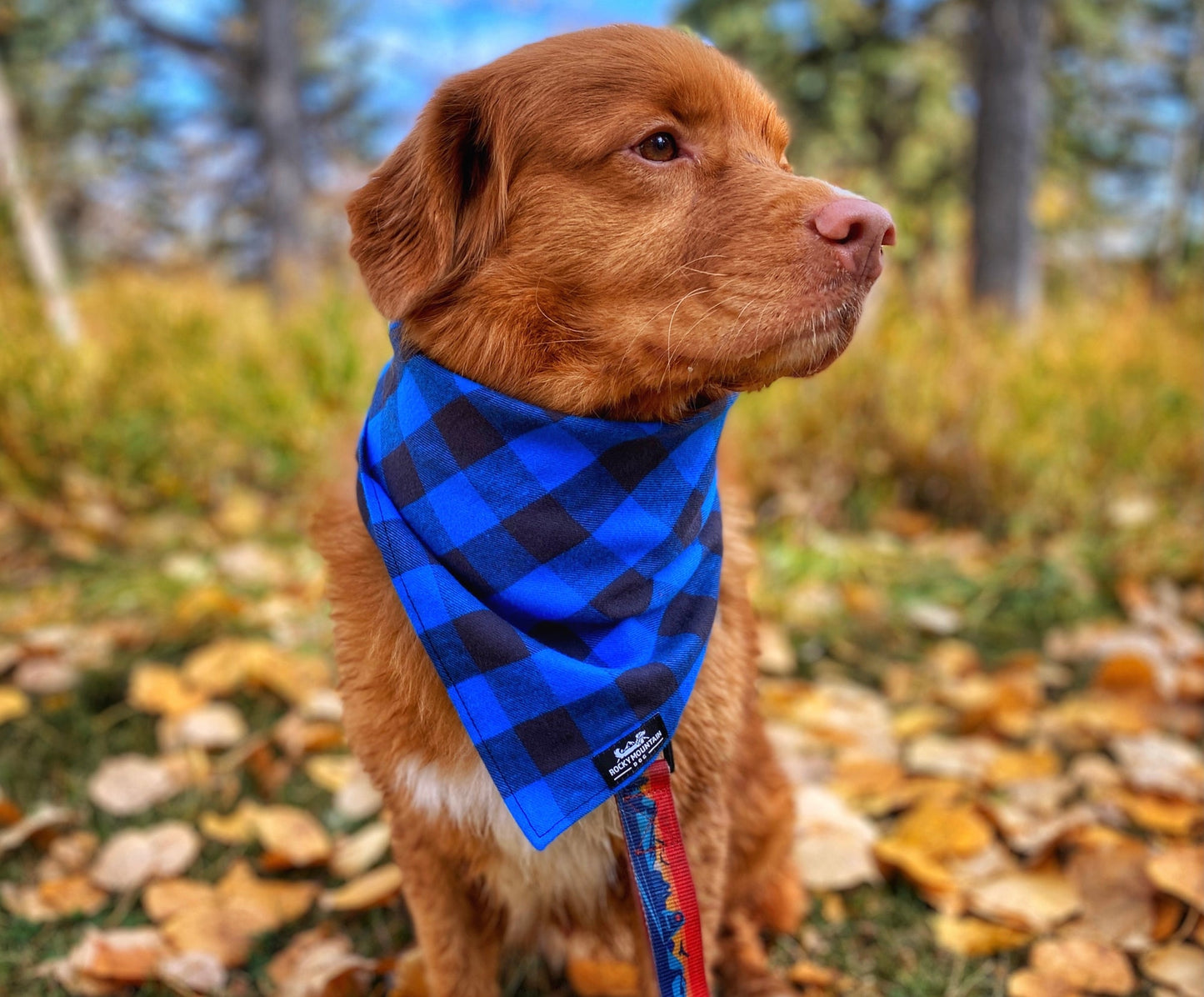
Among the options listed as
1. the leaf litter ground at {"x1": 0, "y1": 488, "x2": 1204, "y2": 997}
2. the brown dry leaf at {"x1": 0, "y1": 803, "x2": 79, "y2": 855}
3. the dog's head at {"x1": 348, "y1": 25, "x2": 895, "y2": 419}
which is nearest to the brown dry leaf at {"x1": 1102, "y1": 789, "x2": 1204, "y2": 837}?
the leaf litter ground at {"x1": 0, "y1": 488, "x2": 1204, "y2": 997}

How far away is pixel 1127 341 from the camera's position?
5469 mm

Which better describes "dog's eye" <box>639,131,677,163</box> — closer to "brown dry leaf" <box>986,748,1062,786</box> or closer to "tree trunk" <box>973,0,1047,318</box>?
"brown dry leaf" <box>986,748,1062,786</box>

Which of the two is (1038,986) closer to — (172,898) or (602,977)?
Result: (602,977)

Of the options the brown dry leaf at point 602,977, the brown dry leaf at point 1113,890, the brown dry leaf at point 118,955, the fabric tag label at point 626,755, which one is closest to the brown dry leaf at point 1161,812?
the brown dry leaf at point 1113,890

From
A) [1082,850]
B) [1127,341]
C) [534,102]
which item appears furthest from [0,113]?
[1127,341]

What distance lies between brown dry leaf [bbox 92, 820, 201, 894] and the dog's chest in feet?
3.51

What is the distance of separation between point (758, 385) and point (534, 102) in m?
0.57

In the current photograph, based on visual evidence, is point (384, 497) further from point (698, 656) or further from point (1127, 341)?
point (1127, 341)

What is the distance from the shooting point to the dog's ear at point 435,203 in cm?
145

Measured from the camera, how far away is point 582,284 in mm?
1442

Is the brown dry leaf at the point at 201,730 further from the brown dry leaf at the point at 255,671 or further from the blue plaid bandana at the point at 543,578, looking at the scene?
the blue plaid bandana at the point at 543,578

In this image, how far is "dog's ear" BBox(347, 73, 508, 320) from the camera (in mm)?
1454

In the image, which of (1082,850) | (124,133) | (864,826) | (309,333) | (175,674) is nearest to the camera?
(1082,850)

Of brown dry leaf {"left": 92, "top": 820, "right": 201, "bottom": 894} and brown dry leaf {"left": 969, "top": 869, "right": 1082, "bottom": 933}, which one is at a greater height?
brown dry leaf {"left": 92, "top": 820, "right": 201, "bottom": 894}
